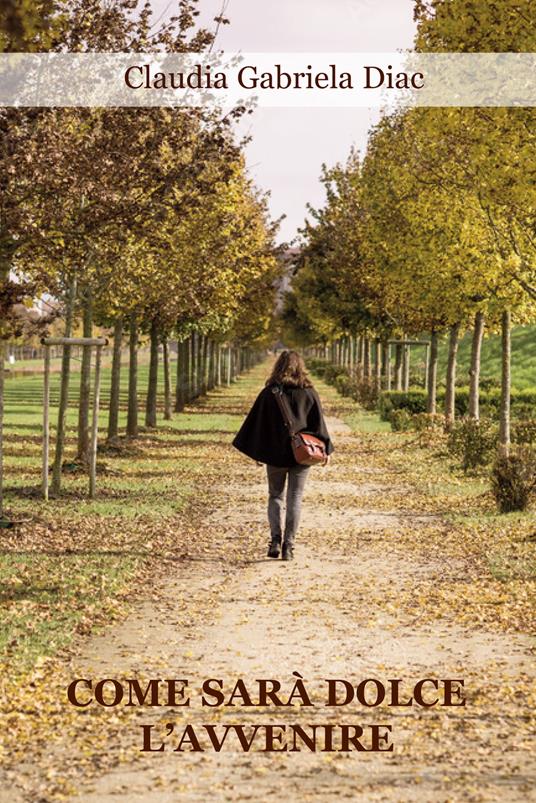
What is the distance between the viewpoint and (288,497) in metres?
12.1

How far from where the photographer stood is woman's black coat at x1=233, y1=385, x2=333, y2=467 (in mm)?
12031

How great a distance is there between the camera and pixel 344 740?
6.21 metres

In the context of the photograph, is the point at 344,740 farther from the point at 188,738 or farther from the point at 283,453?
the point at 283,453

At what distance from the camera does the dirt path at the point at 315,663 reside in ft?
18.5

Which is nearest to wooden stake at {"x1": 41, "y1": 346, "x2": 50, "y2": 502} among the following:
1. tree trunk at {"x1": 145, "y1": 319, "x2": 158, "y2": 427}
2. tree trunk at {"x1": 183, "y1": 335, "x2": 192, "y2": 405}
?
tree trunk at {"x1": 145, "y1": 319, "x2": 158, "y2": 427}

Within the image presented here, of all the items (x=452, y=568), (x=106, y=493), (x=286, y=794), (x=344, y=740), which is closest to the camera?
(x=286, y=794)

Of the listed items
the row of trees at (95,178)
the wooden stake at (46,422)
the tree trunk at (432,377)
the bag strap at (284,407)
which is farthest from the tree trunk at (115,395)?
the bag strap at (284,407)

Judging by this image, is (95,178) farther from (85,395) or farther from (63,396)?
(85,395)

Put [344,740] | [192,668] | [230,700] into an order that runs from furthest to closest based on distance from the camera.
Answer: [192,668] < [230,700] < [344,740]

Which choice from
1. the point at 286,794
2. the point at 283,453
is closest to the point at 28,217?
the point at 283,453

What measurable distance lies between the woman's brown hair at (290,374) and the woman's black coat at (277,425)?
0.06 metres

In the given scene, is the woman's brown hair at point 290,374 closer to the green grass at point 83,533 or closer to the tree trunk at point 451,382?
the green grass at point 83,533

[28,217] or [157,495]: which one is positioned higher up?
[28,217]

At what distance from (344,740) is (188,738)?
31.0 inches
